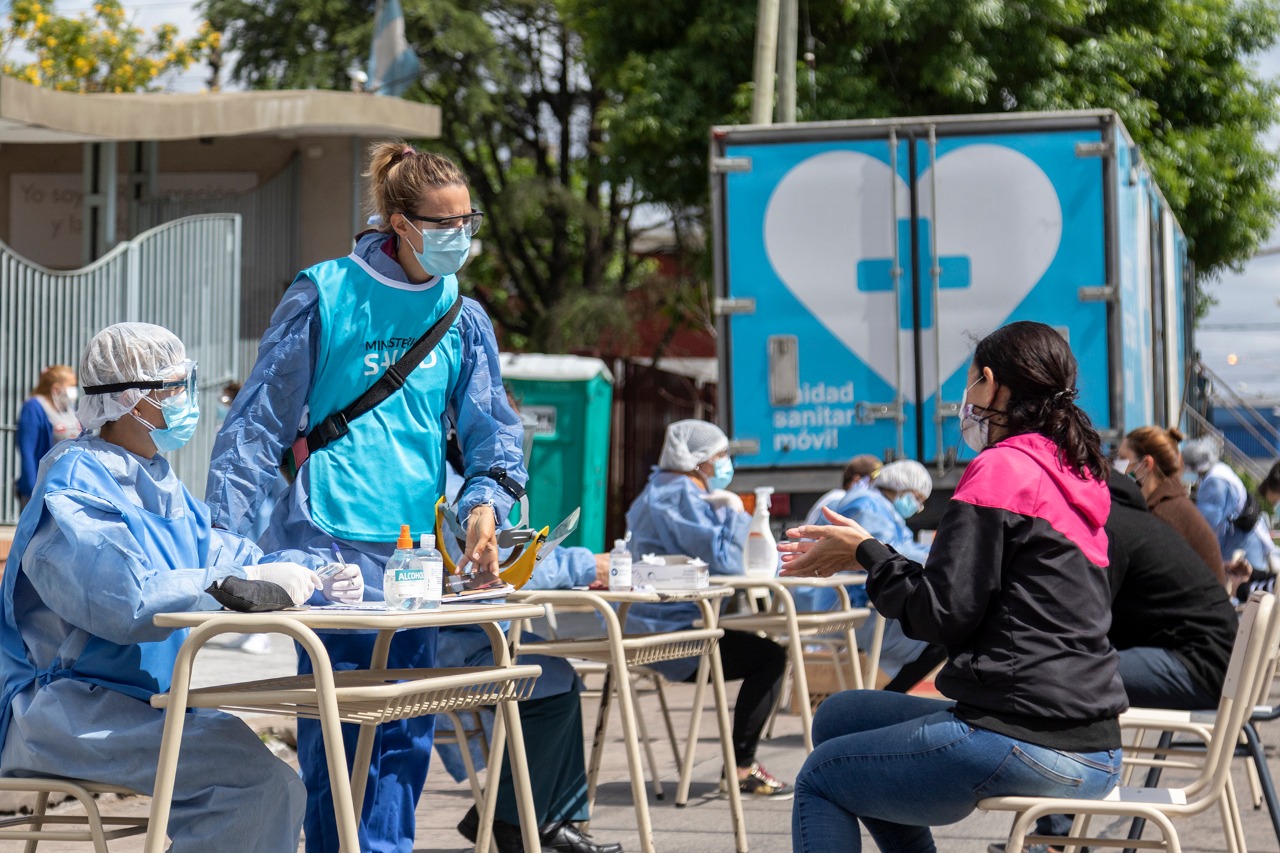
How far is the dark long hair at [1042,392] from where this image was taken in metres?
3.62

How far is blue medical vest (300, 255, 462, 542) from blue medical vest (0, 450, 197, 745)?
52 cm

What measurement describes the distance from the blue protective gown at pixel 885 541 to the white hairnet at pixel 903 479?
1.25 feet

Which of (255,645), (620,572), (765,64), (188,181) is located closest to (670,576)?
(620,572)

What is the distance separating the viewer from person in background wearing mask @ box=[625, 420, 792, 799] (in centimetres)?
699

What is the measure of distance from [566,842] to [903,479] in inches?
146

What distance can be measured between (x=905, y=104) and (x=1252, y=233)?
489cm

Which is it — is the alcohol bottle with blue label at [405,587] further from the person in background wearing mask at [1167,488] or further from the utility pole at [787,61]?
the utility pole at [787,61]

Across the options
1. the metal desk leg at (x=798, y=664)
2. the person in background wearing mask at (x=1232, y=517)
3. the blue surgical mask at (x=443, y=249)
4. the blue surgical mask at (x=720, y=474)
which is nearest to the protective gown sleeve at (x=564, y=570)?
the metal desk leg at (x=798, y=664)

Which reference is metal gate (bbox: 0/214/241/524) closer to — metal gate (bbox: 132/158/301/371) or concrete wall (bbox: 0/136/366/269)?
metal gate (bbox: 132/158/301/371)

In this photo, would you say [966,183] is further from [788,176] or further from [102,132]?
[102,132]

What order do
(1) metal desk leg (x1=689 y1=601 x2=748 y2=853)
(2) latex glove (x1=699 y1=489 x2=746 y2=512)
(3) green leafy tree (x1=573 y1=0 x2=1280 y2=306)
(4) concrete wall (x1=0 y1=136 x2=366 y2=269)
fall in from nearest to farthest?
(1) metal desk leg (x1=689 y1=601 x2=748 y2=853) < (2) latex glove (x1=699 y1=489 x2=746 y2=512) < (4) concrete wall (x1=0 y1=136 x2=366 y2=269) < (3) green leafy tree (x1=573 y1=0 x2=1280 y2=306)

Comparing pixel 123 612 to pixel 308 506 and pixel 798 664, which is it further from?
pixel 798 664

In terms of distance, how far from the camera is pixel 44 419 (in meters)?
10.2

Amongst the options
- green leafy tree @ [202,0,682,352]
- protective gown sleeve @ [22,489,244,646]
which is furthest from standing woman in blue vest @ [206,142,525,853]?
green leafy tree @ [202,0,682,352]
